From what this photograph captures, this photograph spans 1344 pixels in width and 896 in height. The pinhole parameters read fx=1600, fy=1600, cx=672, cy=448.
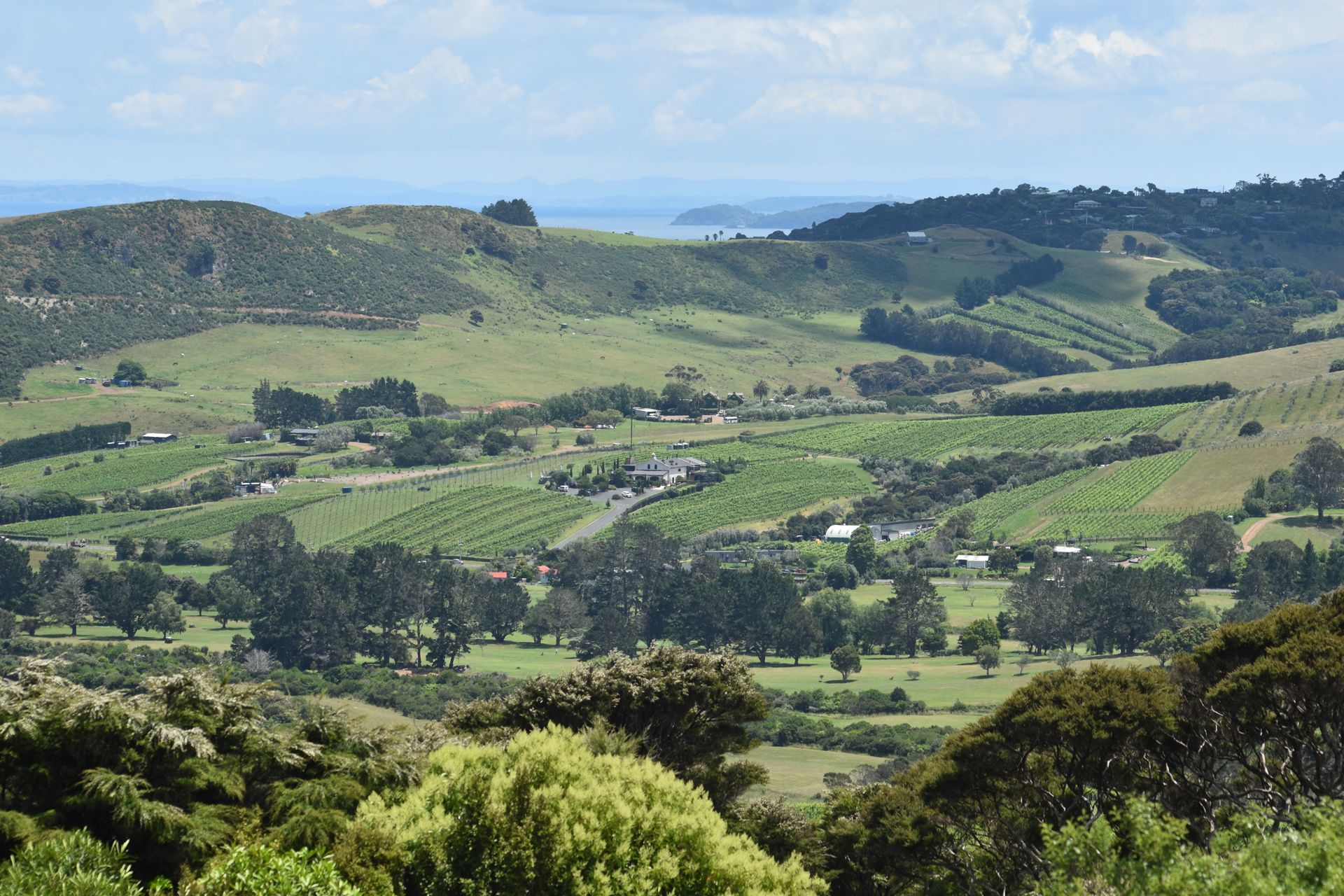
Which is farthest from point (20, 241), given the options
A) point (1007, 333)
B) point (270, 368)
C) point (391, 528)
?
point (1007, 333)

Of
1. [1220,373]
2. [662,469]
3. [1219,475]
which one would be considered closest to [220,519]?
[662,469]

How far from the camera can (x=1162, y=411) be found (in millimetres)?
138000

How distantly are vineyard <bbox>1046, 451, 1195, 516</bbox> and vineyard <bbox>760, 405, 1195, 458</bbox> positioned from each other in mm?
13264

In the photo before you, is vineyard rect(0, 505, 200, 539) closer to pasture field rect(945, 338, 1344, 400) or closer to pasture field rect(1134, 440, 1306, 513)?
pasture field rect(1134, 440, 1306, 513)

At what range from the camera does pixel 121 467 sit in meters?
120

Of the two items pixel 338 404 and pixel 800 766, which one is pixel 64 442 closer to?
pixel 338 404

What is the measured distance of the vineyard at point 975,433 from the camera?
132 metres

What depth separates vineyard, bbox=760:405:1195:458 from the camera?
13150cm

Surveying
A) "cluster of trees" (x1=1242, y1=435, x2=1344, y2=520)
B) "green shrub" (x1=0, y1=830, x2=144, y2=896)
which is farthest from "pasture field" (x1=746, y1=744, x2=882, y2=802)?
"cluster of trees" (x1=1242, y1=435, x2=1344, y2=520)

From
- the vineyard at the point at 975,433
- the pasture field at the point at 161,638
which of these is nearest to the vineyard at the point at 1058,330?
the vineyard at the point at 975,433

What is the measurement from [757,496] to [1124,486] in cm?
2558

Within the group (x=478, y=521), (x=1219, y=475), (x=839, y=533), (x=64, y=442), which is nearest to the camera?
(x=839, y=533)

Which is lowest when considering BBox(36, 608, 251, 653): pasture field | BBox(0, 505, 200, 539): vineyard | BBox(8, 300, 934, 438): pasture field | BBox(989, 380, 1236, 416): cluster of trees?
BBox(36, 608, 251, 653): pasture field

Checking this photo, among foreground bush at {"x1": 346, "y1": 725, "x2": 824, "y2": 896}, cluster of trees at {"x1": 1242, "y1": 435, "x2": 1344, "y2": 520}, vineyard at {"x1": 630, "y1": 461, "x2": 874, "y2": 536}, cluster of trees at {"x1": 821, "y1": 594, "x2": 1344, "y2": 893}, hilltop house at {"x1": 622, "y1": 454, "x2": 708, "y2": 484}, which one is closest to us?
foreground bush at {"x1": 346, "y1": 725, "x2": 824, "y2": 896}
